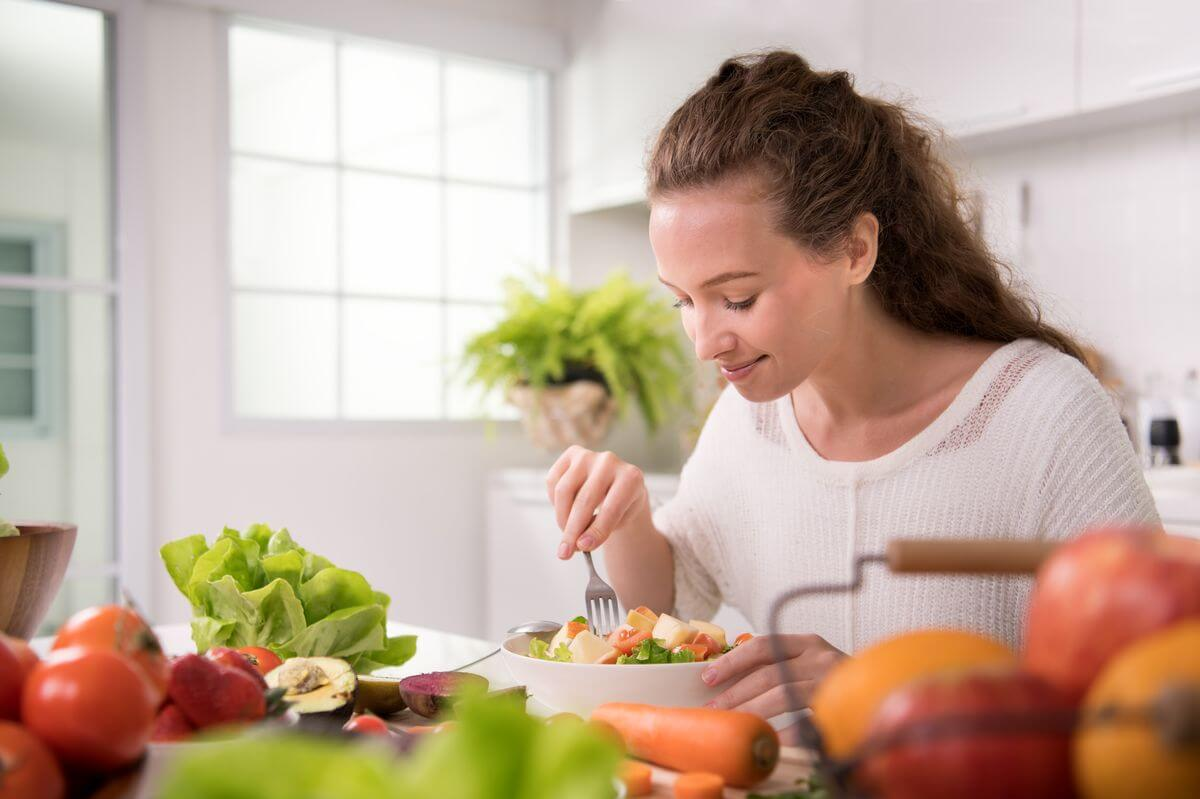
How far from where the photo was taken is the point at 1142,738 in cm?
35

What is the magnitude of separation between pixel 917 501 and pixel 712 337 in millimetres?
389

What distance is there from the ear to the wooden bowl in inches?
36.8

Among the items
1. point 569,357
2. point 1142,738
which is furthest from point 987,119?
point 1142,738

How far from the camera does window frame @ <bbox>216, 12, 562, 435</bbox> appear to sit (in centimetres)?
336

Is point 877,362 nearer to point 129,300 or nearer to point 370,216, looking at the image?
point 129,300

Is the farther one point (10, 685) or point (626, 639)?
point (626, 639)

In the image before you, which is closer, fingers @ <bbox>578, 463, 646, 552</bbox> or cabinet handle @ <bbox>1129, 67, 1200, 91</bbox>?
fingers @ <bbox>578, 463, 646, 552</bbox>

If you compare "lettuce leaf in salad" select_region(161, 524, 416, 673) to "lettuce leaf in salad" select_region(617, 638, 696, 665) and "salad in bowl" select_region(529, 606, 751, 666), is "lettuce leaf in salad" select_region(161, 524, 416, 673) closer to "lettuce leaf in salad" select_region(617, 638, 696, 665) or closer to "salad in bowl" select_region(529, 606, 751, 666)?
"salad in bowl" select_region(529, 606, 751, 666)

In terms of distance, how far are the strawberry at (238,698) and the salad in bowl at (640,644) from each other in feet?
0.97

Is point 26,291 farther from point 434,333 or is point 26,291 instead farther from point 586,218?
point 586,218

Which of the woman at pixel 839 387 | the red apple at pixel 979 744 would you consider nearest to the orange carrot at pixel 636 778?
the red apple at pixel 979 744

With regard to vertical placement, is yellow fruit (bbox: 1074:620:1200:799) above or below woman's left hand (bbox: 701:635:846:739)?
above

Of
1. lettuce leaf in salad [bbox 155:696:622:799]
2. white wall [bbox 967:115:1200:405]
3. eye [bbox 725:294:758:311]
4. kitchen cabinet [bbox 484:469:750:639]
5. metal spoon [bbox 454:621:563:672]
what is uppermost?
white wall [bbox 967:115:1200:405]

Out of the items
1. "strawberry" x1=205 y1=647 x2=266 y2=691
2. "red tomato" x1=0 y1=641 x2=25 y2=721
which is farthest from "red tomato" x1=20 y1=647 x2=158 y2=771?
"strawberry" x1=205 y1=647 x2=266 y2=691
